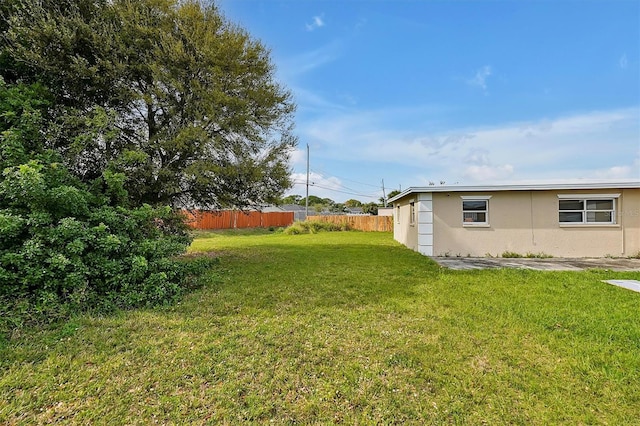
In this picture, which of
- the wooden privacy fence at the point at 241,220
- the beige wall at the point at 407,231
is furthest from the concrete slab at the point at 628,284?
the wooden privacy fence at the point at 241,220

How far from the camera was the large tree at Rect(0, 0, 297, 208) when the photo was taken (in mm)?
6031

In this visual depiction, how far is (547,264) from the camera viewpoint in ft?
28.0

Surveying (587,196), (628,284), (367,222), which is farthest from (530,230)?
(367,222)

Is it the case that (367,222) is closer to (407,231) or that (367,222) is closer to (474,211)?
(407,231)

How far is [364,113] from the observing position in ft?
48.6

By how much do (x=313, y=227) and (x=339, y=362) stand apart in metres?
18.8

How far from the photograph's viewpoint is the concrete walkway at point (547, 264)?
795 cm

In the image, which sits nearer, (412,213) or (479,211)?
(479,211)

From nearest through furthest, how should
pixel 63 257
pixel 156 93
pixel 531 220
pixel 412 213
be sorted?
pixel 63 257 < pixel 156 93 < pixel 531 220 < pixel 412 213

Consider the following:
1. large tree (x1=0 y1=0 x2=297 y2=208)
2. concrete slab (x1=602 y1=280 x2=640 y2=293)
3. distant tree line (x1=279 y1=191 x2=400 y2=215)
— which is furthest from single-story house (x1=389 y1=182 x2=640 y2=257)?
distant tree line (x1=279 y1=191 x2=400 y2=215)

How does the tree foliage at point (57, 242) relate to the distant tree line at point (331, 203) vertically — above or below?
below

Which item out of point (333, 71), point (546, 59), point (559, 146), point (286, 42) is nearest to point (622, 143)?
point (559, 146)

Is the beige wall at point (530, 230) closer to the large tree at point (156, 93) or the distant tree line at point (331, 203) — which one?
the large tree at point (156, 93)

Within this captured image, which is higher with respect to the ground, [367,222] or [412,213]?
[412,213]
